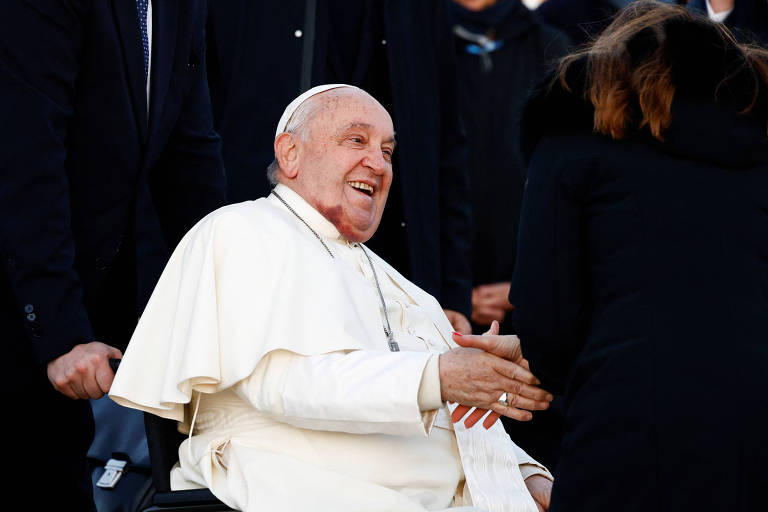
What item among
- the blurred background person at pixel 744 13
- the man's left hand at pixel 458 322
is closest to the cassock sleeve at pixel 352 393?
the man's left hand at pixel 458 322

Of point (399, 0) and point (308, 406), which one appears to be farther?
point (399, 0)

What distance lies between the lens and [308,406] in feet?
9.48

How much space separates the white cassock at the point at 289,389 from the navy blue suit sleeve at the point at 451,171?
5.16ft

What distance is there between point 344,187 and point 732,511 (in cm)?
170

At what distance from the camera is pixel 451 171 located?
4980 millimetres

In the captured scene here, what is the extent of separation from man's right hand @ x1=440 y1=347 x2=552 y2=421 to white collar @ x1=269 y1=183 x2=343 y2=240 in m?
0.88

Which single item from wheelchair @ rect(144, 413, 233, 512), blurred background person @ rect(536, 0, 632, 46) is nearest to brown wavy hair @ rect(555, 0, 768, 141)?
wheelchair @ rect(144, 413, 233, 512)

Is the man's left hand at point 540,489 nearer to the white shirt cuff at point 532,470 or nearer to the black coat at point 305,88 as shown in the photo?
the white shirt cuff at point 532,470

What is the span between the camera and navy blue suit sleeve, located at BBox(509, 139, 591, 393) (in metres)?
2.56

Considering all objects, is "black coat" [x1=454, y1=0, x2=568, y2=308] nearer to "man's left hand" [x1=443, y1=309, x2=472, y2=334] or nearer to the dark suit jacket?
"man's left hand" [x1=443, y1=309, x2=472, y2=334]

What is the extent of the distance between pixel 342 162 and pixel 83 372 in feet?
3.50

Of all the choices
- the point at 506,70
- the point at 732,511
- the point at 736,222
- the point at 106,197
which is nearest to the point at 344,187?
the point at 106,197

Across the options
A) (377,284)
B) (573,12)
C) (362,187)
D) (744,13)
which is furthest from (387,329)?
(573,12)

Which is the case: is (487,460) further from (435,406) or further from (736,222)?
(736,222)
